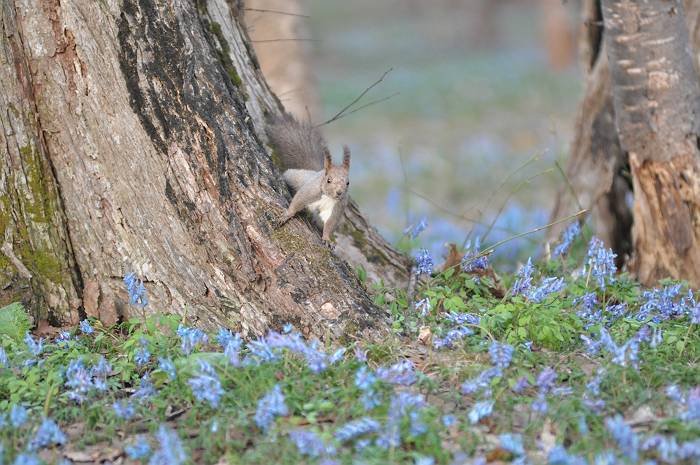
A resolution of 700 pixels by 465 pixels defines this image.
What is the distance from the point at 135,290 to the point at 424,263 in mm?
1333

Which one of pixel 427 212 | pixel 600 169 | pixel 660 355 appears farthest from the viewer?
pixel 427 212

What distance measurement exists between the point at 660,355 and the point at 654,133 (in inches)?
71.8

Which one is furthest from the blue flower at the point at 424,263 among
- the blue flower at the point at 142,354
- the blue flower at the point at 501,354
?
the blue flower at the point at 142,354

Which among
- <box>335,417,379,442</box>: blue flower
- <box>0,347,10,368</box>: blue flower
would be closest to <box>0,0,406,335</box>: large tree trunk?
<box>0,347,10,368</box>: blue flower

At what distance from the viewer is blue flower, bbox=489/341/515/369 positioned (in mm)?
3332

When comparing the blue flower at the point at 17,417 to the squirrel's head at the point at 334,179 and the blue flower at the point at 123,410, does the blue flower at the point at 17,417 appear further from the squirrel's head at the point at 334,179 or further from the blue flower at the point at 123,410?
the squirrel's head at the point at 334,179

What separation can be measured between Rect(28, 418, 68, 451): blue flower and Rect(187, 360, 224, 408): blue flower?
18.0 inches

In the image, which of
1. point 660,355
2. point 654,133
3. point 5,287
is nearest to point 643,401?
point 660,355

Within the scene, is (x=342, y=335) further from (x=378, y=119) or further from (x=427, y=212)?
(x=378, y=119)

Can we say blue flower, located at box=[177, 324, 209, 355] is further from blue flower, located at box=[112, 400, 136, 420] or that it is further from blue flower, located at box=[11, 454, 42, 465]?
blue flower, located at box=[11, 454, 42, 465]

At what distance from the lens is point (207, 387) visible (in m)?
3.14

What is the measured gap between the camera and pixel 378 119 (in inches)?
693

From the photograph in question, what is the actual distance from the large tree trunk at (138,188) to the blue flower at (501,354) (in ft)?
2.05

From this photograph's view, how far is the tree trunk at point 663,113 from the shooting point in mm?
4957
